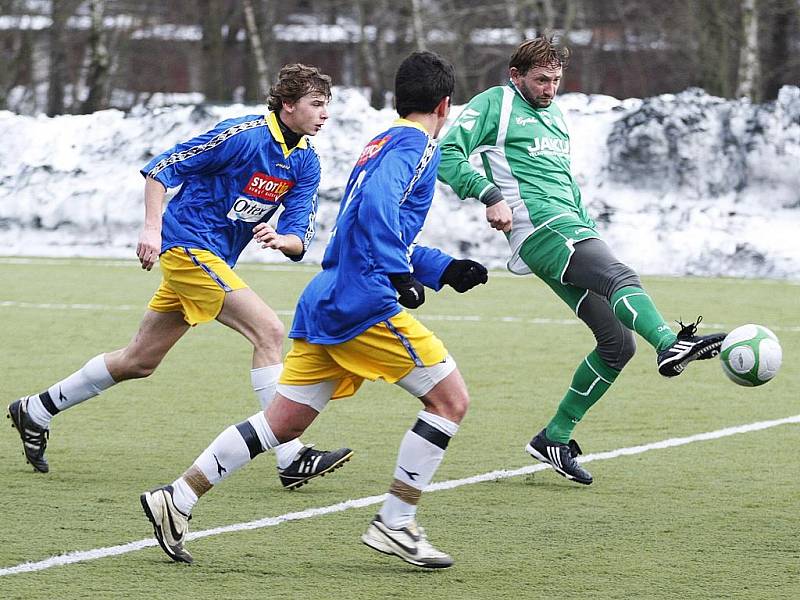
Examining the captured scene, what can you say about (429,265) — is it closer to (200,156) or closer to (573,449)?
(200,156)

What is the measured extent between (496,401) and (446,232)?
9.87 m

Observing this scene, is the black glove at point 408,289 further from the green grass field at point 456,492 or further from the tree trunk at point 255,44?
the tree trunk at point 255,44

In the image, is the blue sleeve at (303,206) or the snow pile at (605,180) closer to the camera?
the blue sleeve at (303,206)

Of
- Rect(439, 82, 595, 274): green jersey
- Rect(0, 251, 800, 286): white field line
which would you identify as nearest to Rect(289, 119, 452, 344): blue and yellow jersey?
Rect(439, 82, 595, 274): green jersey

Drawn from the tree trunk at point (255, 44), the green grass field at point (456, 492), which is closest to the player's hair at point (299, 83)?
the green grass field at point (456, 492)

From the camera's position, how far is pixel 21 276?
1725 cm

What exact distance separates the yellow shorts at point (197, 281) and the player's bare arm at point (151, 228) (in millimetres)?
412

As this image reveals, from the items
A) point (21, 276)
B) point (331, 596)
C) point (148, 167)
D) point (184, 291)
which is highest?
point (148, 167)

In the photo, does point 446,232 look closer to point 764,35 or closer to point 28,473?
point 28,473

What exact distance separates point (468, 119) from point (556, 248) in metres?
0.74

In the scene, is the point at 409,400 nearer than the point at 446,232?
Yes

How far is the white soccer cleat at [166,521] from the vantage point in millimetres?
5262

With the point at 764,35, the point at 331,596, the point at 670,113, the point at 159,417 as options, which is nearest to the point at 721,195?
the point at 670,113

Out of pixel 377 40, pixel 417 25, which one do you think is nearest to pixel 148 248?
pixel 417 25
